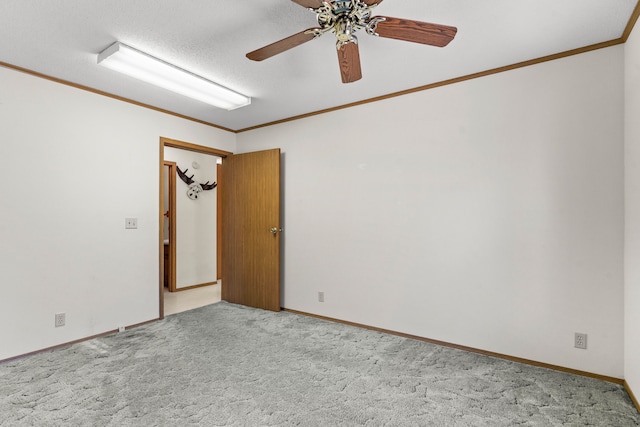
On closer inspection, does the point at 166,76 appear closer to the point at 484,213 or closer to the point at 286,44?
the point at 286,44

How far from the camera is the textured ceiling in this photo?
6.28 ft

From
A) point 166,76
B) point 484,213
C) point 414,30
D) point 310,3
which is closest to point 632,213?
point 484,213

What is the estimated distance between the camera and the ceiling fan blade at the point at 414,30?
165 centimetres

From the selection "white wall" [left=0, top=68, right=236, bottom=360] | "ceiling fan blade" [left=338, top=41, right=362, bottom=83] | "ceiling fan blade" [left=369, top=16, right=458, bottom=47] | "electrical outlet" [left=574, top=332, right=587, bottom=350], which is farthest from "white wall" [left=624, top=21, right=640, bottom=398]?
"white wall" [left=0, top=68, right=236, bottom=360]

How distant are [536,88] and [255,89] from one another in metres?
2.44

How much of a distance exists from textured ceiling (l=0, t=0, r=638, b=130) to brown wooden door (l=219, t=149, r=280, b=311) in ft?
3.96

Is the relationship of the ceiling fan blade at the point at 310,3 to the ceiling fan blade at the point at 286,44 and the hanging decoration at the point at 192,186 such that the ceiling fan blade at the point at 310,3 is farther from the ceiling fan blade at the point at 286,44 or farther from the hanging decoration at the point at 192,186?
the hanging decoration at the point at 192,186

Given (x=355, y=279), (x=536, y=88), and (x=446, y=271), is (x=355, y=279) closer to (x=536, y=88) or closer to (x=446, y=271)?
(x=446, y=271)

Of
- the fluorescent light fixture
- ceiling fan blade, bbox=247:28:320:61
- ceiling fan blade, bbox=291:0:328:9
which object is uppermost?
the fluorescent light fixture

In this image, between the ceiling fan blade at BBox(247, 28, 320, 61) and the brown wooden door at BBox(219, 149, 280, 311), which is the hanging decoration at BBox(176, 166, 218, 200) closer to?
the brown wooden door at BBox(219, 149, 280, 311)

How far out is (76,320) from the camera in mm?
2980

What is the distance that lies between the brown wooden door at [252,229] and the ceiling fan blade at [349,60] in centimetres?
195

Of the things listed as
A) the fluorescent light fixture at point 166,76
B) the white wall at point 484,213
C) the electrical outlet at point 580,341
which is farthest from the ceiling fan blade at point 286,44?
the electrical outlet at point 580,341

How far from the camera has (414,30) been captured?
5.58 ft
